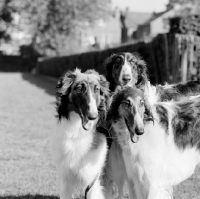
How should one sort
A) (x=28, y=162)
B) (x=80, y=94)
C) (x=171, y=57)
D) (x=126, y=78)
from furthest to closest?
(x=171, y=57), (x=28, y=162), (x=126, y=78), (x=80, y=94)

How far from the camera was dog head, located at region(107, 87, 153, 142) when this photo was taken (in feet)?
13.5

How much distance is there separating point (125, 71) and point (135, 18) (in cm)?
6998

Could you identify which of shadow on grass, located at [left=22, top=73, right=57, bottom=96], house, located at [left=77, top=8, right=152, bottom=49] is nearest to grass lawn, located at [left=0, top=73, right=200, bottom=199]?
shadow on grass, located at [left=22, top=73, right=57, bottom=96]

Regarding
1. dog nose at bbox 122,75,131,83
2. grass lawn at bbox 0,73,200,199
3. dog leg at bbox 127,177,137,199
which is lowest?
grass lawn at bbox 0,73,200,199

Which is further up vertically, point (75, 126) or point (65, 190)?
point (75, 126)

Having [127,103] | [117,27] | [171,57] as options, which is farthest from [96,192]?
[117,27]

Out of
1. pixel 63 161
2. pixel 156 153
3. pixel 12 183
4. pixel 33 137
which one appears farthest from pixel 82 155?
pixel 33 137

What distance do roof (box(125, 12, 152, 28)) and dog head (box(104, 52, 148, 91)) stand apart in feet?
220

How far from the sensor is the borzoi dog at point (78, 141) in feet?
14.5

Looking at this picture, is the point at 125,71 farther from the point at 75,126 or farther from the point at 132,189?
the point at 132,189

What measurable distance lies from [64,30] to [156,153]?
43.7m

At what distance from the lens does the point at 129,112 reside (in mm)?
4211

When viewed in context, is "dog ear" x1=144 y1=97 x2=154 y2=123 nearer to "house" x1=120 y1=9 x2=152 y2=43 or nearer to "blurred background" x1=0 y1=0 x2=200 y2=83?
"blurred background" x1=0 y1=0 x2=200 y2=83

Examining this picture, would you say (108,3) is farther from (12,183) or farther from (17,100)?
(12,183)
